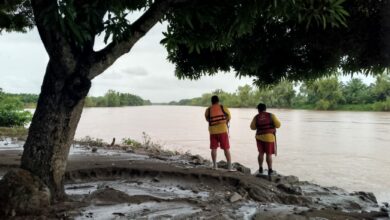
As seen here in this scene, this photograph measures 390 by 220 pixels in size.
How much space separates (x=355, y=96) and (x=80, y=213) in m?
75.7

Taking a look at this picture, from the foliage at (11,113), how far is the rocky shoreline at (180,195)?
9968mm

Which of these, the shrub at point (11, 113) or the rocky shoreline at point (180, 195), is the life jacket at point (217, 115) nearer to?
the rocky shoreline at point (180, 195)

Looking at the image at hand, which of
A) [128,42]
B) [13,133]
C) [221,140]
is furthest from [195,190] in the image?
[13,133]

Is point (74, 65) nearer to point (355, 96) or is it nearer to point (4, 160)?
point (4, 160)

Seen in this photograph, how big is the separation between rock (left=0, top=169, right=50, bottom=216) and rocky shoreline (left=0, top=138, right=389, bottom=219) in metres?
0.06

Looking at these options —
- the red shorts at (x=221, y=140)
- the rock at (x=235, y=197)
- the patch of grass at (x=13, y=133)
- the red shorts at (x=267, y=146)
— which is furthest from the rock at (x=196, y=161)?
the patch of grass at (x=13, y=133)

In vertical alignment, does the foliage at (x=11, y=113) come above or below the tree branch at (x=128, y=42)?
below

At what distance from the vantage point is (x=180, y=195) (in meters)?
A: 6.66

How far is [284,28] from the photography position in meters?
7.92

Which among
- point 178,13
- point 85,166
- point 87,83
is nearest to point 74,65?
point 87,83

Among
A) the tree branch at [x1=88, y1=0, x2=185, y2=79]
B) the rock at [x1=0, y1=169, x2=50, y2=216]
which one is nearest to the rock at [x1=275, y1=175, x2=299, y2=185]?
the tree branch at [x1=88, y1=0, x2=185, y2=79]

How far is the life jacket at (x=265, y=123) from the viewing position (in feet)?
29.1

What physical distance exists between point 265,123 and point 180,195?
10.0ft

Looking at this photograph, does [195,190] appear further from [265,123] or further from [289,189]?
[265,123]
